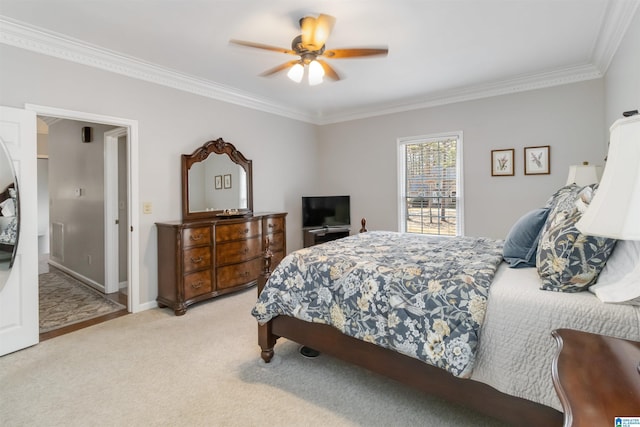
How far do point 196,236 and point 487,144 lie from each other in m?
3.90

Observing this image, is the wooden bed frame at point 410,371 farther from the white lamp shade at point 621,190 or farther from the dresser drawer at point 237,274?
the dresser drawer at point 237,274

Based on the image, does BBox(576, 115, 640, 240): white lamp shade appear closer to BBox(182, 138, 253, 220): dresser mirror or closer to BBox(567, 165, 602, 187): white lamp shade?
BBox(567, 165, 602, 187): white lamp shade

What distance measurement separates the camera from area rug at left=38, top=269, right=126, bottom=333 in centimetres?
335

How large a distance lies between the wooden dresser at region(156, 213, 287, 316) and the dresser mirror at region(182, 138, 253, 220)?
356 mm

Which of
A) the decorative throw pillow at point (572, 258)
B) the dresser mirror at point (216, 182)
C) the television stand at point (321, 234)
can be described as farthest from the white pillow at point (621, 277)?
the television stand at point (321, 234)

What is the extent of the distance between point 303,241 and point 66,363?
3614 mm

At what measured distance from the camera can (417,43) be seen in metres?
3.03

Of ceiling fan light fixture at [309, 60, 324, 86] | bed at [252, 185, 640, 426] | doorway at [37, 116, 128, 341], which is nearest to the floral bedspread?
bed at [252, 185, 640, 426]

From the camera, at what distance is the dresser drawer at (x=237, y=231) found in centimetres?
381

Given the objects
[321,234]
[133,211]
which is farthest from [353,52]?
[321,234]

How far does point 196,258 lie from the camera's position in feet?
11.7

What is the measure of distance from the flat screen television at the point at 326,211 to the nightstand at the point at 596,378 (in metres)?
4.28

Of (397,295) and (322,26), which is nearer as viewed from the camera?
(397,295)

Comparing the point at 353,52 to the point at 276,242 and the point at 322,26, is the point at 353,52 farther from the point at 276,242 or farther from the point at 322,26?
the point at 276,242
